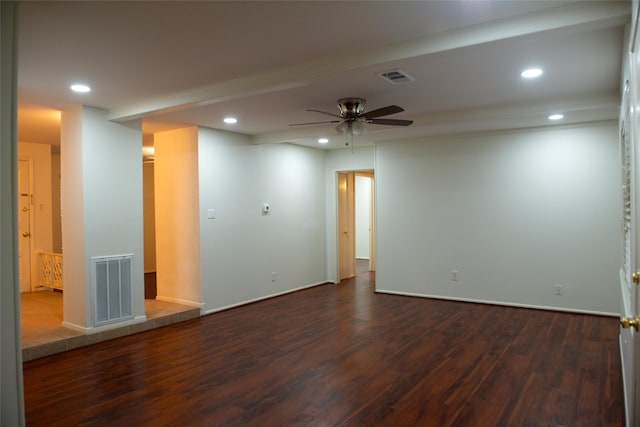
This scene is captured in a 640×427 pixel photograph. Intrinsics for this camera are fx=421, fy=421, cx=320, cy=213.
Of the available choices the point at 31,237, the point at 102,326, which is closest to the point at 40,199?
the point at 31,237

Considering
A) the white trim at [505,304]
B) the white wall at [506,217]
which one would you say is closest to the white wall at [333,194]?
the white wall at [506,217]

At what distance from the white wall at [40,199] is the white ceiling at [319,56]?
2729mm

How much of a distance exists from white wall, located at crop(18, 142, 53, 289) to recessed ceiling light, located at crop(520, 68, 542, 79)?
7.58 metres

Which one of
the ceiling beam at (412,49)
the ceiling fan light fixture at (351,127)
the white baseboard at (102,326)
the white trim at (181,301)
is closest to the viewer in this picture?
the ceiling beam at (412,49)

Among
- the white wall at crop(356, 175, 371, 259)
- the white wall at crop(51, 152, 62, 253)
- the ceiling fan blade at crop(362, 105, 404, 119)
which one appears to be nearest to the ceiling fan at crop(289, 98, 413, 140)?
the ceiling fan blade at crop(362, 105, 404, 119)

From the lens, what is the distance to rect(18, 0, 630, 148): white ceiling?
8.11 feet

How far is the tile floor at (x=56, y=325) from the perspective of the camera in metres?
4.27

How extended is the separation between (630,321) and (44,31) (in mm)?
3622

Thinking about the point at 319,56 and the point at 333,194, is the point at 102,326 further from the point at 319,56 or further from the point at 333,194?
the point at 333,194

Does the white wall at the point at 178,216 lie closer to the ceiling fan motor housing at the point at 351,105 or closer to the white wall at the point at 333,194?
the ceiling fan motor housing at the point at 351,105

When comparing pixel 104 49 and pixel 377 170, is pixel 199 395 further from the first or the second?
pixel 377 170

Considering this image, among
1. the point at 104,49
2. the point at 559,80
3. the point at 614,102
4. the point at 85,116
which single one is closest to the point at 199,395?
the point at 104,49

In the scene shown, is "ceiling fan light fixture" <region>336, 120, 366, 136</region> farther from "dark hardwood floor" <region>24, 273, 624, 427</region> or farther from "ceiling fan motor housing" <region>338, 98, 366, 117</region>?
"dark hardwood floor" <region>24, 273, 624, 427</region>

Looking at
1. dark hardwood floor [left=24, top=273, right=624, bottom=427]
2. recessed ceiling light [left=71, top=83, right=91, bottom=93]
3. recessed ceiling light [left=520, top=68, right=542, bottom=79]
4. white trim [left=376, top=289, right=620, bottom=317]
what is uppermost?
recessed ceiling light [left=71, top=83, right=91, bottom=93]
